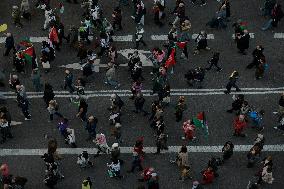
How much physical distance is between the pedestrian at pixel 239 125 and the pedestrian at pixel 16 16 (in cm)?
1391

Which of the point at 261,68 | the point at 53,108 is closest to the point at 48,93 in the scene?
the point at 53,108

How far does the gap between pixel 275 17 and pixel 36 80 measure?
1406 cm

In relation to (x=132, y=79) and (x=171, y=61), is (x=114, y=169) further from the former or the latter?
(x=171, y=61)

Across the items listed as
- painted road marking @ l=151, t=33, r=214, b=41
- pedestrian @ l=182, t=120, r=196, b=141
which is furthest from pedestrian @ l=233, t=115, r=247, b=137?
painted road marking @ l=151, t=33, r=214, b=41

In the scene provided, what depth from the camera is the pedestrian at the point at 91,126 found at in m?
26.8

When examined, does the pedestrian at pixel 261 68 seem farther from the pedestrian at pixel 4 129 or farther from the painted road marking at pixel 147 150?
the pedestrian at pixel 4 129

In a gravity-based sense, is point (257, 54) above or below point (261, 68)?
above

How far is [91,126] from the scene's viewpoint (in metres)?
27.0

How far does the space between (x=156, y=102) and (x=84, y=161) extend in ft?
14.6

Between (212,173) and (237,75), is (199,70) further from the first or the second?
(212,173)

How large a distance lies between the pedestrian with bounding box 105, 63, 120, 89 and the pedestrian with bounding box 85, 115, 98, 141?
3.18 metres

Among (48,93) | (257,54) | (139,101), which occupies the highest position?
(257,54)

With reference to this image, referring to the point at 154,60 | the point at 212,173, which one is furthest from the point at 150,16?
the point at 212,173

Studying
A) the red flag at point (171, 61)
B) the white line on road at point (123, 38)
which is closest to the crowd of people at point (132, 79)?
the red flag at point (171, 61)
